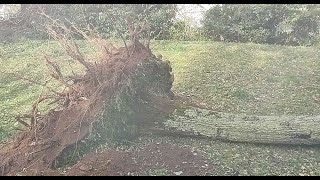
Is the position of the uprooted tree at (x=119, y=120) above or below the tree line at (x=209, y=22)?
below

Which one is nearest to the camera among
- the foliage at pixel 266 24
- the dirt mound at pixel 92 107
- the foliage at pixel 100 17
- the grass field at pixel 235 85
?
the dirt mound at pixel 92 107

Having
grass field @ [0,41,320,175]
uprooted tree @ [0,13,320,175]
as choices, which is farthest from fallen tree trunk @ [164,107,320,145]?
grass field @ [0,41,320,175]

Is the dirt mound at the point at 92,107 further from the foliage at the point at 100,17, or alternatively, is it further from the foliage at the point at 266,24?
the foliage at the point at 266,24

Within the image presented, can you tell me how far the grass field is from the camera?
6.01 meters

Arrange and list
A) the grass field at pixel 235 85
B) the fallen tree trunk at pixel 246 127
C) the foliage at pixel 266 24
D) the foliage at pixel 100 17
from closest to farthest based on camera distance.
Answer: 1. the grass field at pixel 235 85
2. the fallen tree trunk at pixel 246 127
3. the foliage at pixel 266 24
4. the foliage at pixel 100 17

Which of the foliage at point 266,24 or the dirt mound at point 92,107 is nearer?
the dirt mound at point 92,107

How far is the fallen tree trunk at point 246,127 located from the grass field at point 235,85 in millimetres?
129

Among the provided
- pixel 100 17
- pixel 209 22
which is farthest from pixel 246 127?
pixel 100 17

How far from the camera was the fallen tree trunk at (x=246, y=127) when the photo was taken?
6.23 metres

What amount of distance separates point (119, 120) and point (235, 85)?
3.60m

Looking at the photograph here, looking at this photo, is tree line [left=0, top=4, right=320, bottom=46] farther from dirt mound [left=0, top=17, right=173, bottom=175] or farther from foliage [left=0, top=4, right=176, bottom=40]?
dirt mound [left=0, top=17, right=173, bottom=175]

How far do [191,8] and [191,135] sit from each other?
28.3 feet

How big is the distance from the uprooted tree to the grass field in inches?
7.9

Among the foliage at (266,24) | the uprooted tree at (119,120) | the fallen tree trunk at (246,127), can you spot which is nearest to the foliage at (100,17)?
the foliage at (266,24)
